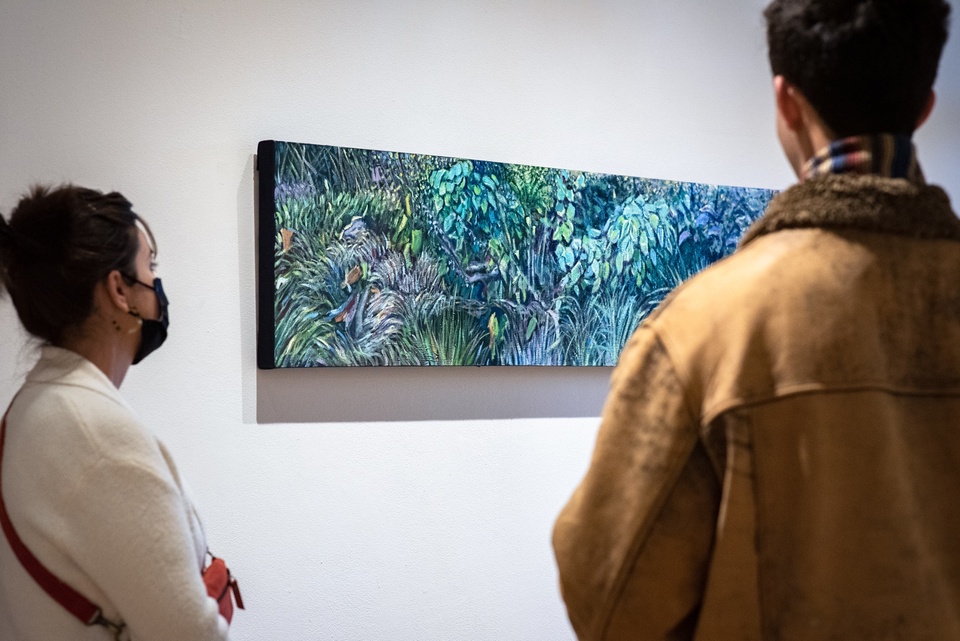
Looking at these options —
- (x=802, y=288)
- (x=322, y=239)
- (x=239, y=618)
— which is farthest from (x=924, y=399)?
(x=239, y=618)

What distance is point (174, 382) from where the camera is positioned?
2.69m

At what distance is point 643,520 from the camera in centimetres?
116

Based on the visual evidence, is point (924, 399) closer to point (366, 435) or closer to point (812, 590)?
point (812, 590)

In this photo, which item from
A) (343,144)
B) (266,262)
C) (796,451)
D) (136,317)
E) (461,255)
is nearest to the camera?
(796,451)

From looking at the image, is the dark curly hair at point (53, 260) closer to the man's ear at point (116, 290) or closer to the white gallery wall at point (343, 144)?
the man's ear at point (116, 290)

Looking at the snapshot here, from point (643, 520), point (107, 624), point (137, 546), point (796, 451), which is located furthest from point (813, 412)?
point (107, 624)

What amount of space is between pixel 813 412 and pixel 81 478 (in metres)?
1.15

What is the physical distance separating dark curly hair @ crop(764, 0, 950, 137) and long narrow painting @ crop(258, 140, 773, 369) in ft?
5.93

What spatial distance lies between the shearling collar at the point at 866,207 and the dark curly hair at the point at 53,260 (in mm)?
1202

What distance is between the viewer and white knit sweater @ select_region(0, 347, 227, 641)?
1551 millimetres

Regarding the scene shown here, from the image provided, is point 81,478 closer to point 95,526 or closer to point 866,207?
point 95,526

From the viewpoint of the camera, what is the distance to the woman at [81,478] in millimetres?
1555

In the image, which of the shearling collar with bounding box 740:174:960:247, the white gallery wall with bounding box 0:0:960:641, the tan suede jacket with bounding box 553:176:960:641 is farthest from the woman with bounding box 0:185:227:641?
the shearling collar with bounding box 740:174:960:247

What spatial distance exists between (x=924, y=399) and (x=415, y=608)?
2081 millimetres
